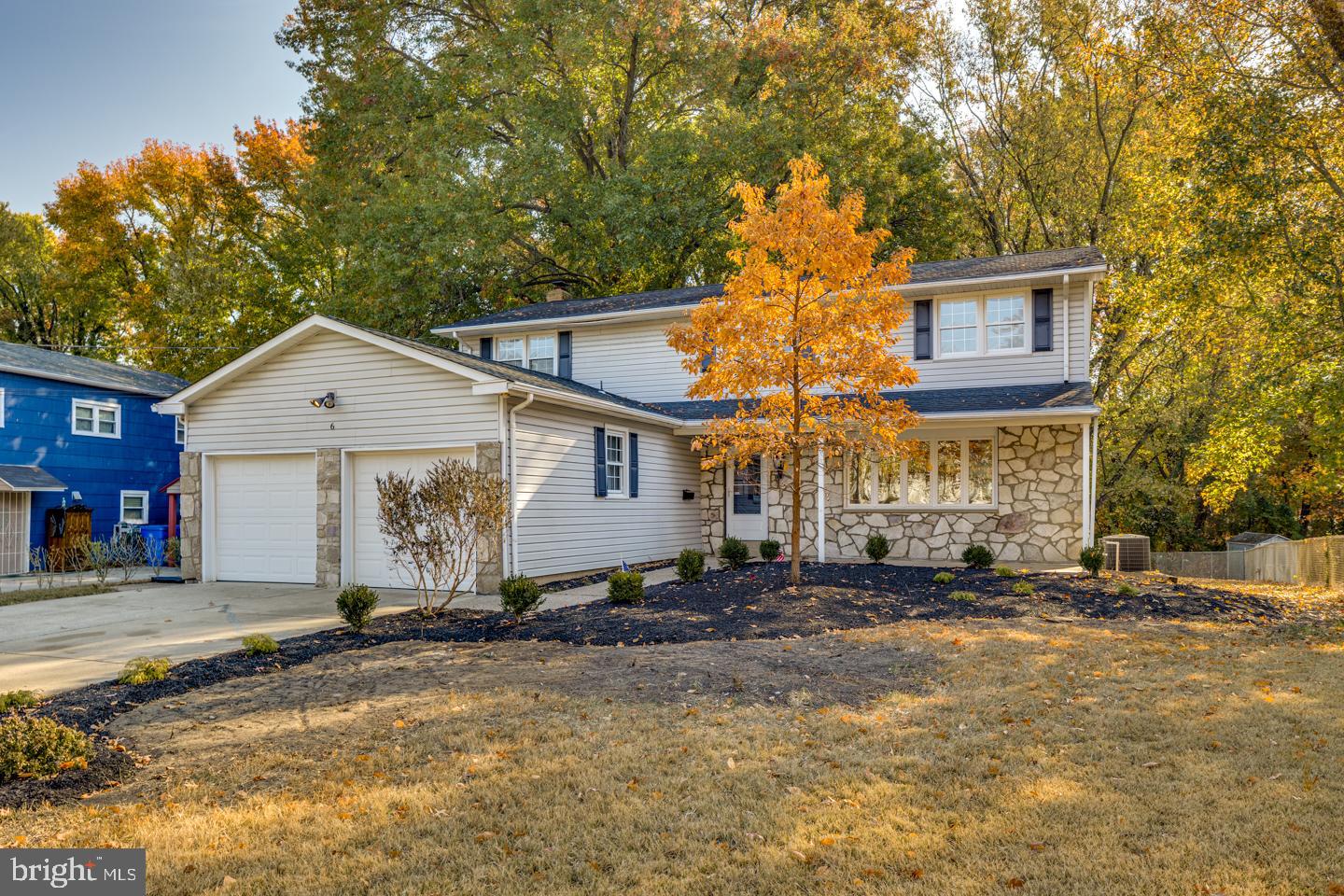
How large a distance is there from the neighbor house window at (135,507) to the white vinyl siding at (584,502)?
13.5 metres

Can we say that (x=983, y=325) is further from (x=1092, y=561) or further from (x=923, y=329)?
(x=1092, y=561)

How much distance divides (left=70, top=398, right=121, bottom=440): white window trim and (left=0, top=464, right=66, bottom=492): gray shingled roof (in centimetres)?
137

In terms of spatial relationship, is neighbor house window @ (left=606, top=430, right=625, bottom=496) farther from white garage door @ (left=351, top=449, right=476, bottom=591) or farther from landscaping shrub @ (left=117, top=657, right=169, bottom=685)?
landscaping shrub @ (left=117, top=657, right=169, bottom=685)

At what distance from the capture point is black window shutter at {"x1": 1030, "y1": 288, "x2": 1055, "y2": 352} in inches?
587

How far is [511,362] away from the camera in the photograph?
62.0 ft

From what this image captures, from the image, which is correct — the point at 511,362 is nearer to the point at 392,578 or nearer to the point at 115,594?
the point at 392,578

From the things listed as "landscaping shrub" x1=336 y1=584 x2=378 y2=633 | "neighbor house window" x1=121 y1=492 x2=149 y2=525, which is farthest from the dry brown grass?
"neighbor house window" x1=121 y1=492 x2=149 y2=525

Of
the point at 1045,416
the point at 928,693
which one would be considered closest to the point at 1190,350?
the point at 1045,416

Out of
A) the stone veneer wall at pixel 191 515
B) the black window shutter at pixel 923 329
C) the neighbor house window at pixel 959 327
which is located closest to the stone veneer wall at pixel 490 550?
the stone veneer wall at pixel 191 515

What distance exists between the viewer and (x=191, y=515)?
44.9 feet

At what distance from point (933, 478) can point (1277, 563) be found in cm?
724

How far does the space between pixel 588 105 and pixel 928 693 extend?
23783mm

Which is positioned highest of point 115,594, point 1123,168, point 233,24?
point 1123,168

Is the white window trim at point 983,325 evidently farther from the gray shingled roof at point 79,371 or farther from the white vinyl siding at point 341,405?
the gray shingled roof at point 79,371
